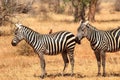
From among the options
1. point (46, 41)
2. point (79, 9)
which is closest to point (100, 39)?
point (46, 41)

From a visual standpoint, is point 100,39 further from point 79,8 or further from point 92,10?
point 79,8

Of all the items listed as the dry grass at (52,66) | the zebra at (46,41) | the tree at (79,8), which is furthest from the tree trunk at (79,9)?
the zebra at (46,41)

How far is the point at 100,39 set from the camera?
1403cm

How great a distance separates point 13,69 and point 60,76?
8.84ft

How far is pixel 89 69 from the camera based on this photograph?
619 inches

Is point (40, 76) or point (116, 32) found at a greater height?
point (116, 32)

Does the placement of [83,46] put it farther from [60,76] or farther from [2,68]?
[60,76]

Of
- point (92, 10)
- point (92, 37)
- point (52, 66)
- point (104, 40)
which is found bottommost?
point (92, 10)

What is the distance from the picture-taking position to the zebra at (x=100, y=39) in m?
13.9

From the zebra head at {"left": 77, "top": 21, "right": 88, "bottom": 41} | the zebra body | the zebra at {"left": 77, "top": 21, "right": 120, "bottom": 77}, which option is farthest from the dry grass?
the zebra head at {"left": 77, "top": 21, "right": 88, "bottom": 41}

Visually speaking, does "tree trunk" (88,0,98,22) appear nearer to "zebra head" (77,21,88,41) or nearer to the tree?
the tree

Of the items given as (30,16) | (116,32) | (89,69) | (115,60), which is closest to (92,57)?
(115,60)

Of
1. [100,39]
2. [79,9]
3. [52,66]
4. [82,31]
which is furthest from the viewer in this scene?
[79,9]

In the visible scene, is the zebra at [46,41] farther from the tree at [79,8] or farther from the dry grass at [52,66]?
the tree at [79,8]
